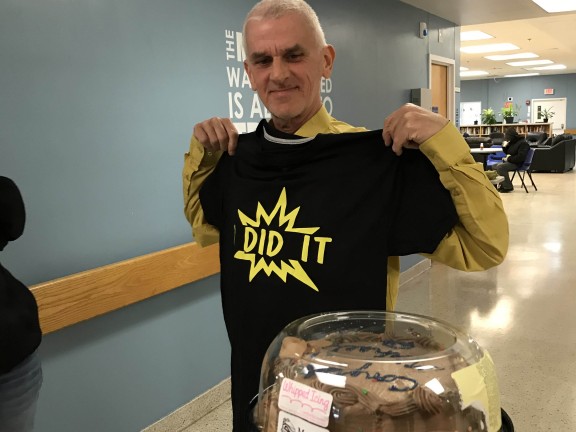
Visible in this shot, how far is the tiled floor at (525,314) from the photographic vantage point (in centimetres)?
320

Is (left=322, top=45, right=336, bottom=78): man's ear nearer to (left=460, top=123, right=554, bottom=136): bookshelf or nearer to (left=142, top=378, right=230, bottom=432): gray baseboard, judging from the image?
(left=142, top=378, right=230, bottom=432): gray baseboard

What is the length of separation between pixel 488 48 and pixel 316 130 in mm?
13085

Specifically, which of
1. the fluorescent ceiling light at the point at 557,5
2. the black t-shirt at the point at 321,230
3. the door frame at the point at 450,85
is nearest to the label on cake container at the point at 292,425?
the black t-shirt at the point at 321,230

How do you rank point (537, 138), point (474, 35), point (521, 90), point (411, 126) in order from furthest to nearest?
point (521, 90), point (537, 138), point (474, 35), point (411, 126)

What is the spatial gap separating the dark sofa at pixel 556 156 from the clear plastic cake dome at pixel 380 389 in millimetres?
16051

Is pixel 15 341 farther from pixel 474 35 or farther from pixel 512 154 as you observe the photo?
pixel 512 154

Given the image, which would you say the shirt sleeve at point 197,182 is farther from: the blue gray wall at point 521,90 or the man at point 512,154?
the blue gray wall at point 521,90

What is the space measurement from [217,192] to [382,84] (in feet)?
13.8

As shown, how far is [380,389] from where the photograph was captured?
65 cm

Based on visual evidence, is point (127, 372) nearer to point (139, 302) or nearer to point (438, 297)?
point (139, 302)

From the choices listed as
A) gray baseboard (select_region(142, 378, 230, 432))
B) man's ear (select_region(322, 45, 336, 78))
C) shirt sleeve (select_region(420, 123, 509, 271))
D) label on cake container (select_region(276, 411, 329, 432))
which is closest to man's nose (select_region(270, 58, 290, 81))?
man's ear (select_region(322, 45, 336, 78))

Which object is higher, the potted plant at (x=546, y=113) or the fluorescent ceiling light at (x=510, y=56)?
the fluorescent ceiling light at (x=510, y=56)

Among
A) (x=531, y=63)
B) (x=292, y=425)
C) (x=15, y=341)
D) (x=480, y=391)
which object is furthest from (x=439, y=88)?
(x=531, y=63)

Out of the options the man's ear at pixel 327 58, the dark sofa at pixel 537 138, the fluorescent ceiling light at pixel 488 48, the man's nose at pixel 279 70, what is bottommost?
the dark sofa at pixel 537 138
